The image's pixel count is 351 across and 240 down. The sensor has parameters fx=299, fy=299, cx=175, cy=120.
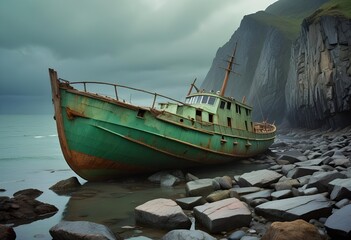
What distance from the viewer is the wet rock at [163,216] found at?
7.32 m

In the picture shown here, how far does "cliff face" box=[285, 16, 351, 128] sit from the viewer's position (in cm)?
3212

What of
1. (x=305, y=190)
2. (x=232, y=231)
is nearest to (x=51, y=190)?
(x=232, y=231)

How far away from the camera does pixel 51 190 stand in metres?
12.9

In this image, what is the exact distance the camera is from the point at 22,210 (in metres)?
8.94

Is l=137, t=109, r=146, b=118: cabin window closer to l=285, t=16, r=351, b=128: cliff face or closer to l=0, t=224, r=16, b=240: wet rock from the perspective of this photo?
l=0, t=224, r=16, b=240: wet rock

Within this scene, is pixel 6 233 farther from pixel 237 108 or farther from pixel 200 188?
pixel 237 108

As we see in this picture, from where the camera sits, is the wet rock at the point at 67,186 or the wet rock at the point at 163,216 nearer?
the wet rock at the point at 163,216

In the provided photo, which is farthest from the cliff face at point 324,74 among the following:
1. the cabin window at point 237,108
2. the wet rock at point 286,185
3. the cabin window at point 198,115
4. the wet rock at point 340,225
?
the wet rock at point 340,225

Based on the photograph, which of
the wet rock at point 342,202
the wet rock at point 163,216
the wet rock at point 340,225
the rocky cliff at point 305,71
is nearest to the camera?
the wet rock at point 340,225

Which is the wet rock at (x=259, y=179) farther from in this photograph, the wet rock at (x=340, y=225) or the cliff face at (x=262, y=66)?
the cliff face at (x=262, y=66)

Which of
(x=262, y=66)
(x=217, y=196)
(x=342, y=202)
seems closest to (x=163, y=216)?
(x=217, y=196)

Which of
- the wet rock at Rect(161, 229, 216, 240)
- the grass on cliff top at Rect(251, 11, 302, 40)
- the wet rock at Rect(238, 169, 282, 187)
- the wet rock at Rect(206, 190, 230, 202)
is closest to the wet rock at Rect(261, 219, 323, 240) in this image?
the wet rock at Rect(161, 229, 216, 240)

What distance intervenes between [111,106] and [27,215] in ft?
17.1

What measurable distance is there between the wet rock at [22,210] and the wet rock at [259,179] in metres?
6.55
